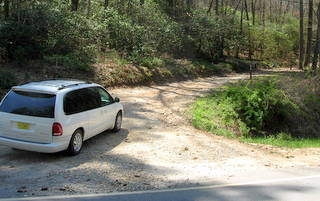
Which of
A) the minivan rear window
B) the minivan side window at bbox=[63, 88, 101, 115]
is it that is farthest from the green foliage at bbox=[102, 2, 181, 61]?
the minivan rear window

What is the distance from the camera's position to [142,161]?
29.3 feet

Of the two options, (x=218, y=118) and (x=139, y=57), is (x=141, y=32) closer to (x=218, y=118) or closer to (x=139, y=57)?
(x=139, y=57)

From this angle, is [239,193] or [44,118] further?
[44,118]

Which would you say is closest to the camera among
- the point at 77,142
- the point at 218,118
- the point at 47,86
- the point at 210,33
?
the point at 47,86

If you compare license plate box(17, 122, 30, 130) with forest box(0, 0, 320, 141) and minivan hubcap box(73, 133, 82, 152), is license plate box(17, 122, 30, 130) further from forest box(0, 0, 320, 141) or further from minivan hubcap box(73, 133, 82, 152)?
forest box(0, 0, 320, 141)

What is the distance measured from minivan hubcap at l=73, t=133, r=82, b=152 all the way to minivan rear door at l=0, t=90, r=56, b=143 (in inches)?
31.7

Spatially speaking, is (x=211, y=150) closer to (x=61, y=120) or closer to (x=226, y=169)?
(x=226, y=169)

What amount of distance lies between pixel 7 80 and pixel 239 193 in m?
11.8

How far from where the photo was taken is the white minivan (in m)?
8.22

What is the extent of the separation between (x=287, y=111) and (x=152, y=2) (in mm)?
17004

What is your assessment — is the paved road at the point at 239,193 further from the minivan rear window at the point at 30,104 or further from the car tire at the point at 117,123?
the car tire at the point at 117,123

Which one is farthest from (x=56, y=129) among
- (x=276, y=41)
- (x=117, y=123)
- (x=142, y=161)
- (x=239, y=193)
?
(x=276, y=41)

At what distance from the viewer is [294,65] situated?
4366 centimetres

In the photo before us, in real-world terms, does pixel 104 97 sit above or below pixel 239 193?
above
